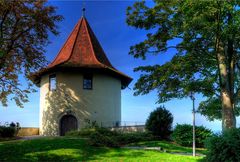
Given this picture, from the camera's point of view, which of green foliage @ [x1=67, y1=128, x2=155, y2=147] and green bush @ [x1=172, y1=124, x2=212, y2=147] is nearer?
green foliage @ [x1=67, y1=128, x2=155, y2=147]

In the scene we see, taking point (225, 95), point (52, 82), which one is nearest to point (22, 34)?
point (52, 82)

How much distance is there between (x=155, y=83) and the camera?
722 inches

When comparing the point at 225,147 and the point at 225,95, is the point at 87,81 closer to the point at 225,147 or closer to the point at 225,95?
the point at 225,95

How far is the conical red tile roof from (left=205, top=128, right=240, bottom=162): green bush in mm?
17861

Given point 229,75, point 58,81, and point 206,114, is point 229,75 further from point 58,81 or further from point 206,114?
point 58,81

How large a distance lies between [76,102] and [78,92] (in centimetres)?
99

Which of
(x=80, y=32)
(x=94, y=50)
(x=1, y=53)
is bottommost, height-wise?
(x=1, y=53)

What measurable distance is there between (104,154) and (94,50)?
16525 mm

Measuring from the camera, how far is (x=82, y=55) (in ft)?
100

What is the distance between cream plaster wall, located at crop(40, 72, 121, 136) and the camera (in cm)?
2917

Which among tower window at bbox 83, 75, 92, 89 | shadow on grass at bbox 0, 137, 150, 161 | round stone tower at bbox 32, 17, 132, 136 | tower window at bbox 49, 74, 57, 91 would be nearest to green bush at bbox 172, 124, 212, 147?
shadow on grass at bbox 0, 137, 150, 161

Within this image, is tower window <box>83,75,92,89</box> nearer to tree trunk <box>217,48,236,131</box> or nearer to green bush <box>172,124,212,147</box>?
green bush <box>172,124,212,147</box>

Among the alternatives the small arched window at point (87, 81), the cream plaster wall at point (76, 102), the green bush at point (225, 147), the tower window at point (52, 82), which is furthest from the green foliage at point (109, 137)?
the green bush at point (225, 147)

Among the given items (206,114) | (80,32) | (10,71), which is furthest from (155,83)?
(80,32)
